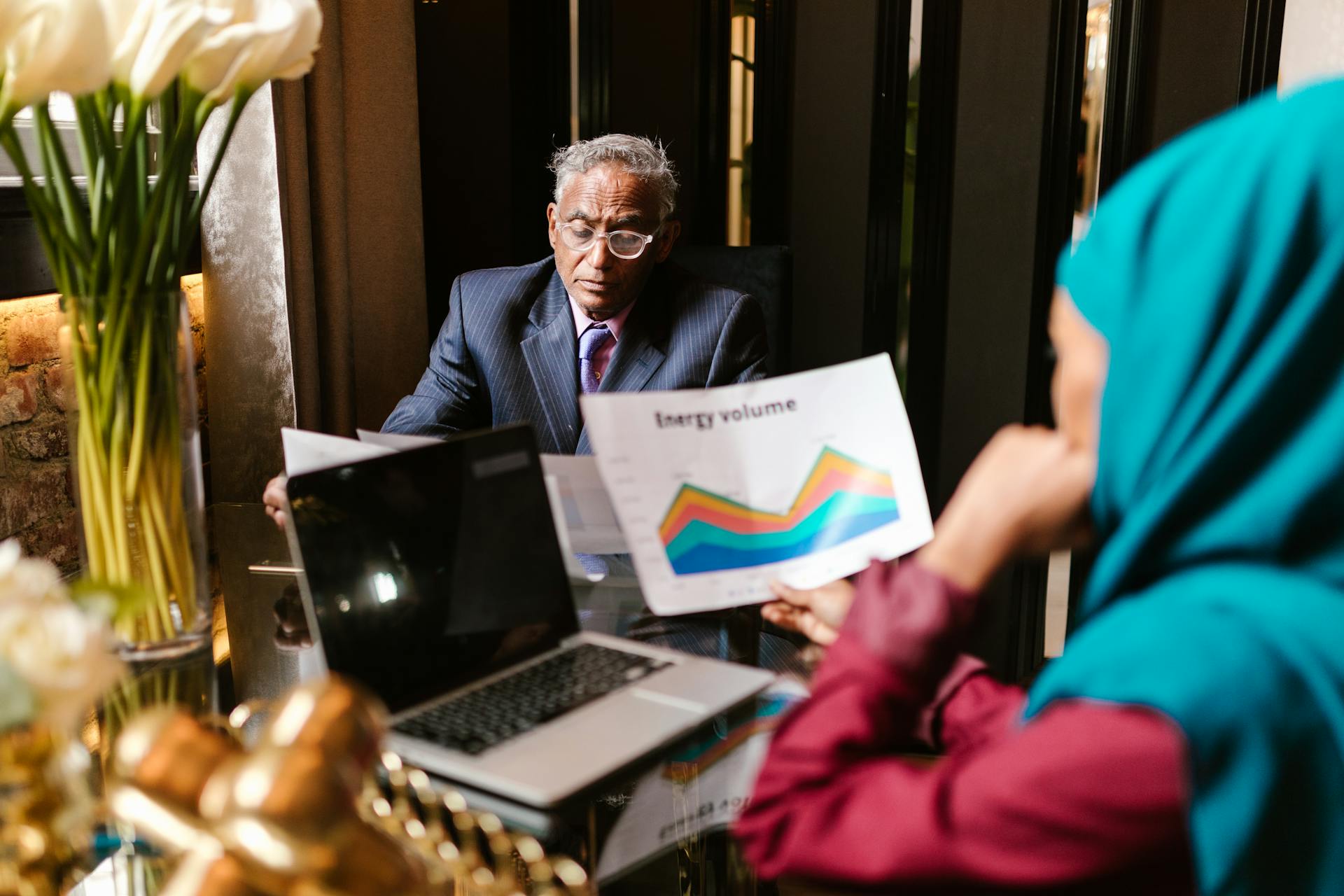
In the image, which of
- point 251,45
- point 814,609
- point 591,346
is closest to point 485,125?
point 591,346

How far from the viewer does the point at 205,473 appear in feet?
7.74

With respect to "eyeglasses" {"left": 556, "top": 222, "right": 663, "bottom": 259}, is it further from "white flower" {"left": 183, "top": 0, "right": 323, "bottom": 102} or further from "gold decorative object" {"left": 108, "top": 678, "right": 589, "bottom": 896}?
"gold decorative object" {"left": 108, "top": 678, "right": 589, "bottom": 896}

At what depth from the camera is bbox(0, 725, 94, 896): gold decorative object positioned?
0.67m

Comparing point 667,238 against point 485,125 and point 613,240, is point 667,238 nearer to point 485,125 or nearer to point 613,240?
point 613,240

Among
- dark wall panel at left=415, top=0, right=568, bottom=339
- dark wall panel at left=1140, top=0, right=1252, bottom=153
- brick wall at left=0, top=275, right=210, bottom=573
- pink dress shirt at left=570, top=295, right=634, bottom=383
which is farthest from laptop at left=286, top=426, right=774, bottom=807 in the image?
dark wall panel at left=1140, top=0, right=1252, bottom=153

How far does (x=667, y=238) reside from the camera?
2174mm

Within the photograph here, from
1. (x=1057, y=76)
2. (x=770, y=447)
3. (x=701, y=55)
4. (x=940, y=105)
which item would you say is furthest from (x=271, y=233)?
(x=1057, y=76)

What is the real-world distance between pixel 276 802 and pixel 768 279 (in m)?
1.91

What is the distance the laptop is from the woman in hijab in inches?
9.9

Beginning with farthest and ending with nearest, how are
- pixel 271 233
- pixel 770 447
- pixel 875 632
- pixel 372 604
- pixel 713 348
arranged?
pixel 271 233
pixel 713 348
pixel 770 447
pixel 372 604
pixel 875 632

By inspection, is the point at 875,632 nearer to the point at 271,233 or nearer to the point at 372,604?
the point at 372,604

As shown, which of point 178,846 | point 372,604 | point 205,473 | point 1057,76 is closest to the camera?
point 178,846

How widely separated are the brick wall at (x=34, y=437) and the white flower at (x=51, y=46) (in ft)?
2.45

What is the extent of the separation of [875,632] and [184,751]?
439 mm
